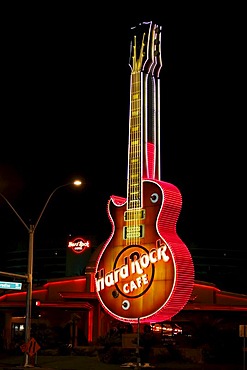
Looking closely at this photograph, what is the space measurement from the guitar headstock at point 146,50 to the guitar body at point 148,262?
26.4ft

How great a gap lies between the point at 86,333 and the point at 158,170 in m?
15.4

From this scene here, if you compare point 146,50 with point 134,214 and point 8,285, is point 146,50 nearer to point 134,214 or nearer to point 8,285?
point 134,214

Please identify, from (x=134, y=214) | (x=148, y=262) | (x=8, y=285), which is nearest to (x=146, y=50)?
(x=134, y=214)

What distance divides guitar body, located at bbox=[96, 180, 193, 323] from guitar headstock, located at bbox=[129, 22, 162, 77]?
26.4 feet

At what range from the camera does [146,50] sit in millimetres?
39844

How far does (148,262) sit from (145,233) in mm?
1717

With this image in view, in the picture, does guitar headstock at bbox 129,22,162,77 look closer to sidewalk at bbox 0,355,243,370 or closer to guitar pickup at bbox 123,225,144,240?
guitar pickup at bbox 123,225,144,240

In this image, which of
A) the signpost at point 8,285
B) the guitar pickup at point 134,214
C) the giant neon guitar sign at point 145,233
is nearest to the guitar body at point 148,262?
the giant neon guitar sign at point 145,233

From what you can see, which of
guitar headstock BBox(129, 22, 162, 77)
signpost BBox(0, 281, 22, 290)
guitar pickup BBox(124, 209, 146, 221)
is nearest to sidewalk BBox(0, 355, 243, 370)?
signpost BBox(0, 281, 22, 290)

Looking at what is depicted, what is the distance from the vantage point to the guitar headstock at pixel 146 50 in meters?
39.6

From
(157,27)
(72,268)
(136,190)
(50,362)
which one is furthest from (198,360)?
(72,268)

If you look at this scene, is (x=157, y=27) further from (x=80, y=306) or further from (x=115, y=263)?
(x=80, y=306)

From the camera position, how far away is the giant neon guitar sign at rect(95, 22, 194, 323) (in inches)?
1387

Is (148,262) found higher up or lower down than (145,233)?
lower down
